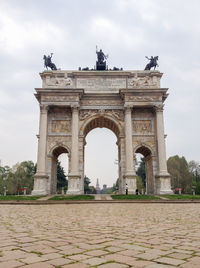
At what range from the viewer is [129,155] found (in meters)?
30.5

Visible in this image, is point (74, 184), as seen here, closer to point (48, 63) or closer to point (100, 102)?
point (100, 102)

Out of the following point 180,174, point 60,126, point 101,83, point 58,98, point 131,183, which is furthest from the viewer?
point 180,174

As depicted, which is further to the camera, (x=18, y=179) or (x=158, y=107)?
(x=18, y=179)

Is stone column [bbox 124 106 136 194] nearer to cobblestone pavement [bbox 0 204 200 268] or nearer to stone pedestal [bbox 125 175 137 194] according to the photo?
stone pedestal [bbox 125 175 137 194]

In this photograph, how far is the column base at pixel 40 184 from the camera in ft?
94.3

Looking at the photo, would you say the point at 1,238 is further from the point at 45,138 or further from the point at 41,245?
the point at 45,138

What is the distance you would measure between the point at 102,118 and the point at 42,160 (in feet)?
31.0

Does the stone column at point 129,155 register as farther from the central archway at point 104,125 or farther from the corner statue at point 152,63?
the corner statue at point 152,63

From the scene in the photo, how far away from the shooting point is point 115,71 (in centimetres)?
3397

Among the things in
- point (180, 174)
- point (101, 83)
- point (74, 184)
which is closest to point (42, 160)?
point (74, 184)

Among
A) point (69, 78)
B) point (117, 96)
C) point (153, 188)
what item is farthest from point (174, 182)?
point (69, 78)

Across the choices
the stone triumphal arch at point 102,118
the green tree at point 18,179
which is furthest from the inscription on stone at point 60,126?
the green tree at point 18,179

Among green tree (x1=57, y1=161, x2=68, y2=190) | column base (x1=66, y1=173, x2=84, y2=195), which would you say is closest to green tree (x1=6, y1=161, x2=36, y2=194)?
green tree (x1=57, y1=161, x2=68, y2=190)

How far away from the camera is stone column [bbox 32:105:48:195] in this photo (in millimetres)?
29031
